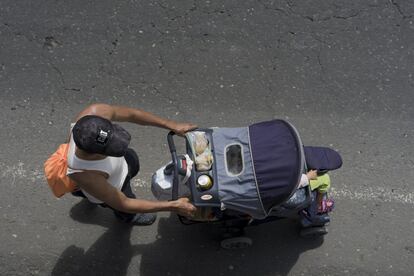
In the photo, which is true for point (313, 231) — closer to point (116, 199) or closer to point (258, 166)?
point (258, 166)

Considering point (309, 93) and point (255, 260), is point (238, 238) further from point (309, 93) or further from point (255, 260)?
point (309, 93)

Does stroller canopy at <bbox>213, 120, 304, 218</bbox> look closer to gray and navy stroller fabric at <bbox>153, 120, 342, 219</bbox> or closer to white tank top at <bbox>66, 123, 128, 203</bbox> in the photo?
gray and navy stroller fabric at <bbox>153, 120, 342, 219</bbox>

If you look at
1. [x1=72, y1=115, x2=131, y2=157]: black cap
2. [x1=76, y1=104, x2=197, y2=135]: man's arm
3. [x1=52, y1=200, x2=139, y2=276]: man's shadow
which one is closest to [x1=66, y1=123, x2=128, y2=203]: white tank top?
[x1=72, y1=115, x2=131, y2=157]: black cap

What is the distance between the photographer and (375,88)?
16.1ft

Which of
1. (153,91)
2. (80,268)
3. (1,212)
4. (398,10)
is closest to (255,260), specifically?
(80,268)

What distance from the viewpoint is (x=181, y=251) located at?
4363mm

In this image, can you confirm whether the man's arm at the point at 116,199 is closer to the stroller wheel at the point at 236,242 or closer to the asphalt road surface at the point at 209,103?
the stroller wheel at the point at 236,242

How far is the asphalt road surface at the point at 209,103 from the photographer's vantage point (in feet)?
14.2

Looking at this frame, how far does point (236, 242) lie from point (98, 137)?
1.83 meters

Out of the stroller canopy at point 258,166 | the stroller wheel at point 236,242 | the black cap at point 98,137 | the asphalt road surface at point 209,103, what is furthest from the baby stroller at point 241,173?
the asphalt road surface at point 209,103

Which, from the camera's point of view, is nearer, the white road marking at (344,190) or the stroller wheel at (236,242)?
the stroller wheel at (236,242)

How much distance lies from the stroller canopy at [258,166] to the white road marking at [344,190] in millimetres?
1365

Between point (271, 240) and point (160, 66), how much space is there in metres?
2.14

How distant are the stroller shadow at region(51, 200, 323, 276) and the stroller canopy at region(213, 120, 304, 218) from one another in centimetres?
107
